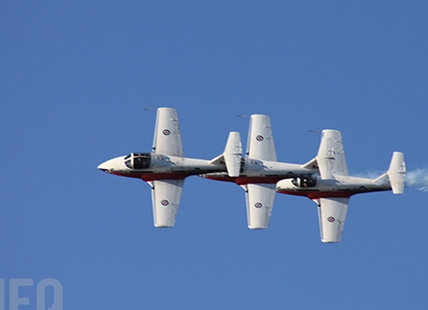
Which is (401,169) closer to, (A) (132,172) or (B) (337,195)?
(B) (337,195)

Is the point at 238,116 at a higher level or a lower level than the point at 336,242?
higher

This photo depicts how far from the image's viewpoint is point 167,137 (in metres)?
109

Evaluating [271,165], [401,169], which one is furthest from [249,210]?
[401,169]

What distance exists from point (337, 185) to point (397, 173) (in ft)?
15.9

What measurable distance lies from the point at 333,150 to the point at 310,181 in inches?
125

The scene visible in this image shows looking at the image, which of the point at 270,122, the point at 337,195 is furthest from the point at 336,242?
the point at 270,122

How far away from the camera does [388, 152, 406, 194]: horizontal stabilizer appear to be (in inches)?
4289

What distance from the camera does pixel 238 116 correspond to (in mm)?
110375

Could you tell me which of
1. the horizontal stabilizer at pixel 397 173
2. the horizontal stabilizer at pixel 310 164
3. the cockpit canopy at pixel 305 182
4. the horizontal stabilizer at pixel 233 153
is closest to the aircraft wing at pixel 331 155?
the horizontal stabilizer at pixel 310 164

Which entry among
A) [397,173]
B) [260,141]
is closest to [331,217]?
[397,173]

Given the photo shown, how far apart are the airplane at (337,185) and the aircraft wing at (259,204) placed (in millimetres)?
3123

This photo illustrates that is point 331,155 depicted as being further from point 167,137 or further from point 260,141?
point 167,137

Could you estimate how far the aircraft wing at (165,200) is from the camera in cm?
10700

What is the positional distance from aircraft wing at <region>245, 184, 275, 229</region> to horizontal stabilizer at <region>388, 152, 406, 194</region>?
9455mm
